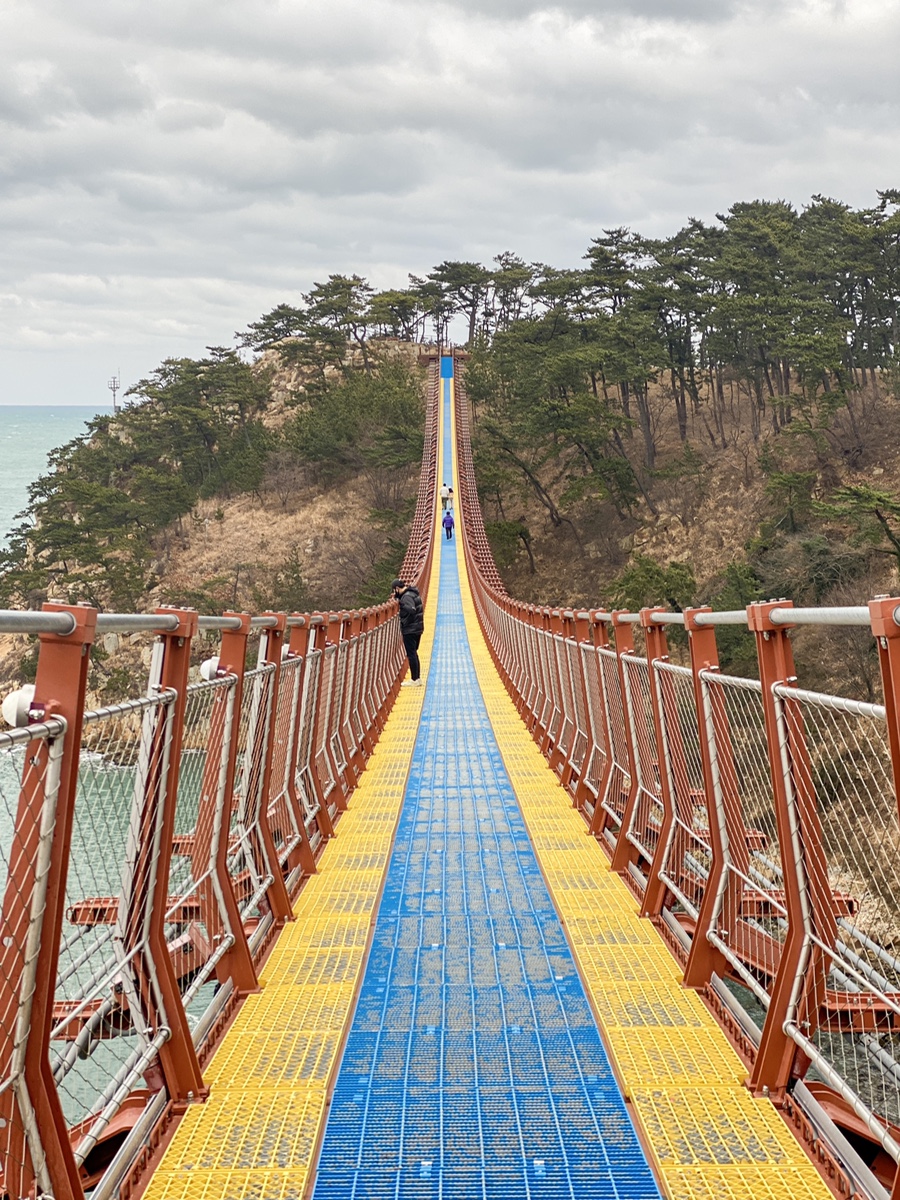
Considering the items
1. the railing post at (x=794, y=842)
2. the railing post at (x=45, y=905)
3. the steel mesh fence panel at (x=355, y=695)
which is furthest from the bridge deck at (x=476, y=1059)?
the steel mesh fence panel at (x=355, y=695)

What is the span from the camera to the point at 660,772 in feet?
15.7

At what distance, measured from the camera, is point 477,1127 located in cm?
304

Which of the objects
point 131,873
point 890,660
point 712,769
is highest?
point 890,660

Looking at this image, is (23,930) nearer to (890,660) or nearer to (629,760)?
(890,660)

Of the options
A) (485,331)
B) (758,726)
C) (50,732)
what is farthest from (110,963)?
(485,331)

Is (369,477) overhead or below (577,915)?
overhead

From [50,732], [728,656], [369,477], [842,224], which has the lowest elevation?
[728,656]

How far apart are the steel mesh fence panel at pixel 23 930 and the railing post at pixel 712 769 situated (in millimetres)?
2312

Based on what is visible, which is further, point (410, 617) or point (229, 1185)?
point (410, 617)

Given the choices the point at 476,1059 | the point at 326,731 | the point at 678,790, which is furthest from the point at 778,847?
the point at 326,731

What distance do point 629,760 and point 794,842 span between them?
109 inches

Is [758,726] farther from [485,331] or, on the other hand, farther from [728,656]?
[485,331]

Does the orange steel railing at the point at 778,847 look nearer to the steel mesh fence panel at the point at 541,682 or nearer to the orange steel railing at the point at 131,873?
the orange steel railing at the point at 131,873

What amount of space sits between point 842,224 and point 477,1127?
38.0 meters
